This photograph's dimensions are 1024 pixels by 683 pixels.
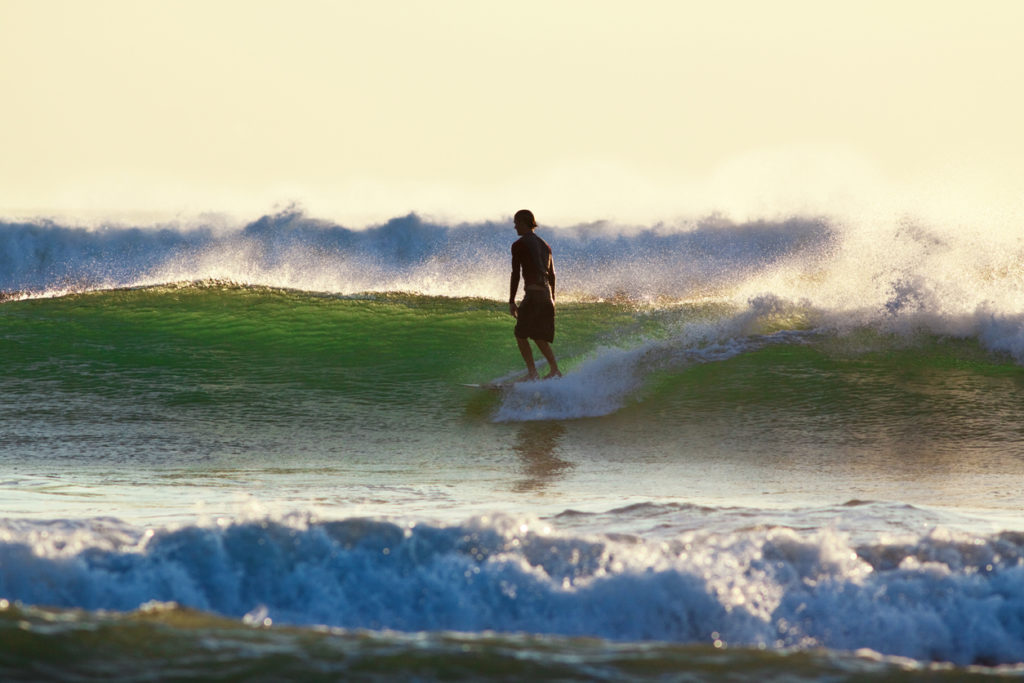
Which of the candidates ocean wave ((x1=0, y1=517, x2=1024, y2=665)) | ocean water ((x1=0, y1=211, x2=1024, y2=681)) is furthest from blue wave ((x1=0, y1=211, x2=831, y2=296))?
ocean wave ((x1=0, y1=517, x2=1024, y2=665))

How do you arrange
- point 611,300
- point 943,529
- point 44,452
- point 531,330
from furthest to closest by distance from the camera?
1. point 611,300
2. point 531,330
3. point 44,452
4. point 943,529

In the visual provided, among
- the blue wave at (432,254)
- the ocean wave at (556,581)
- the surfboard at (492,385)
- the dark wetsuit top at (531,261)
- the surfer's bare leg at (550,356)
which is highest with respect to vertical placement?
the blue wave at (432,254)

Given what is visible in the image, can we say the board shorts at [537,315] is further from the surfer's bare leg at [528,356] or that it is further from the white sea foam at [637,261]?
the white sea foam at [637,261]

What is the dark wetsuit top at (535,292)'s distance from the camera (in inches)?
376

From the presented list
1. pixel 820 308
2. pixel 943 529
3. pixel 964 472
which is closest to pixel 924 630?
pixel 943 529

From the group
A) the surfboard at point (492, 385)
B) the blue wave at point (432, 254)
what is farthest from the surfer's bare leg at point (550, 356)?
the blue wave at point (432, 254)

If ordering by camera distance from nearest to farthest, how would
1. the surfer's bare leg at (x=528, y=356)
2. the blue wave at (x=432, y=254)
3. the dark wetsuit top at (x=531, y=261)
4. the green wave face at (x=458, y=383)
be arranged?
the green wave face at (x=458, y=383), the dark wetsuit top at (x=531, y=261), the surfer's bare leg at (x=528, y=356), the blue wave at (x=432, y=254)

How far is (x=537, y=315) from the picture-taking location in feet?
31.5

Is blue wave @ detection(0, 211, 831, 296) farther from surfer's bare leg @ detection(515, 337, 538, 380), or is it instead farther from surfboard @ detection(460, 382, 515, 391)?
surfer's bare leg @ detection(515, 337, 538, 380)

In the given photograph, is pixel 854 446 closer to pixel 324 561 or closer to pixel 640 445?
pixel 640 445

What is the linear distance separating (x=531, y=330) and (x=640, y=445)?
1.69 m

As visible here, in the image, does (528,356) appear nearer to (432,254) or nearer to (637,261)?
(637,261)

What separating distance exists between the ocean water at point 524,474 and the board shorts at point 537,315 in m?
0.48

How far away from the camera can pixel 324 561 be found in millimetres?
4488
